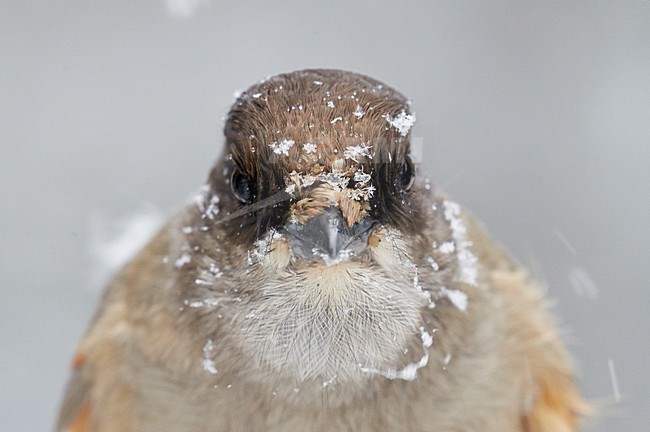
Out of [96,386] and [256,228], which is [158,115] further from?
[256,228]

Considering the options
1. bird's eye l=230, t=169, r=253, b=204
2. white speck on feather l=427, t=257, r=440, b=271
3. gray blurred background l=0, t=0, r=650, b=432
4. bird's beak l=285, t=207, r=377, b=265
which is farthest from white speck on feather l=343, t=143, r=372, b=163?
gray blurred background l=0, t=0, r=650, b=432

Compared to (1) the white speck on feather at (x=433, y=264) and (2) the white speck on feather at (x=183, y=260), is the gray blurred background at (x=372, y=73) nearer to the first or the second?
(2) the white speck on feather at (x=183, y=260)

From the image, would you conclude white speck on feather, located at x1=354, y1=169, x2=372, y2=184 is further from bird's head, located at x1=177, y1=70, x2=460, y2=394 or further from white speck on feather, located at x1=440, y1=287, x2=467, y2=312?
white speck on feather, located at x1=440, y1=287, x2=467, y2=312

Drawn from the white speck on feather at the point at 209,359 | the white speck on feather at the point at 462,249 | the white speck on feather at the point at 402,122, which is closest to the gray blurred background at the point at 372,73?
the white speck on feather at the point at 462,249

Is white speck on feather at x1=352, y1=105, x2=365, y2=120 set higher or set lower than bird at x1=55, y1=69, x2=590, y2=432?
higher

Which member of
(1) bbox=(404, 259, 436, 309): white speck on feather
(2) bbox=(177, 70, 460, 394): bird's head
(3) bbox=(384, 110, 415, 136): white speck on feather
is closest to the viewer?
(2) bbox=(177, 70, 460, 394): bird's head

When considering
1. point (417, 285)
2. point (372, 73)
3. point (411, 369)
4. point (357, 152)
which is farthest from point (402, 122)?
point (372, 73)
